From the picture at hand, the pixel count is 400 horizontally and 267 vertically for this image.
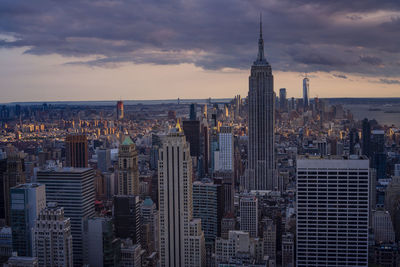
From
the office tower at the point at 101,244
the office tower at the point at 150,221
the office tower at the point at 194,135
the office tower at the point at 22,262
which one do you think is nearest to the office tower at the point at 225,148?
the office tower at the point at 194,135

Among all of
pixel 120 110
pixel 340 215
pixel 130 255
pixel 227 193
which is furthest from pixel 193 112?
pixel 340 215

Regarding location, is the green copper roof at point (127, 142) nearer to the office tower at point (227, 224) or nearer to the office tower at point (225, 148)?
the office tower at point (225, 148)

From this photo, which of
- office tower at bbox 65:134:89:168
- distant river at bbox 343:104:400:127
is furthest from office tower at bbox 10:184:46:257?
distant river at bbox 343:104:400:127

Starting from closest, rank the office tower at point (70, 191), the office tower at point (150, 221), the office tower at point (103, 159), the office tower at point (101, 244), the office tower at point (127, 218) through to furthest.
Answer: the office tower at point (101, 244) → the office tower at point (70, 191) → the office tower at point (150, 221) → the office tower at point (127, 218) → the office tower at point (103, 159)

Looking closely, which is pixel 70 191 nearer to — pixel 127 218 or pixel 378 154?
pixel 127 218

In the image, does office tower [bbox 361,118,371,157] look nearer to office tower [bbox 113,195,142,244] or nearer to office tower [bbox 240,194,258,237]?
office tower [bbox 240,194,258,237]

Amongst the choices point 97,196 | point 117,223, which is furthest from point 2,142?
point 117,223

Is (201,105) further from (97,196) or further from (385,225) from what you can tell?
(385,225)
